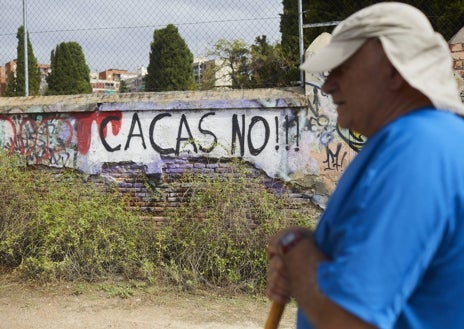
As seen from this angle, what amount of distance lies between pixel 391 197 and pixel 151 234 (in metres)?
4.83

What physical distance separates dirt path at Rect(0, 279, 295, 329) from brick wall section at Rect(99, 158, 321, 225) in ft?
3.80

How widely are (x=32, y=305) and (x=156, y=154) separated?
2167 mm

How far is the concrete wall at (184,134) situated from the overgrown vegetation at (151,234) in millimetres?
375

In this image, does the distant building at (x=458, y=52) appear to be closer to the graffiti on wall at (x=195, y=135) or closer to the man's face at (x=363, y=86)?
the graffiti on wall at (x=195, y=135)

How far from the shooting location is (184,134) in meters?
6.14

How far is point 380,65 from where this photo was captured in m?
1.16

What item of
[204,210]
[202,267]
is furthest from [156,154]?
[202,267]

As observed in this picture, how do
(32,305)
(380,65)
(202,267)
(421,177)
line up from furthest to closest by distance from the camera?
(202,267) → (32,305) → (380,65) → (421,177)

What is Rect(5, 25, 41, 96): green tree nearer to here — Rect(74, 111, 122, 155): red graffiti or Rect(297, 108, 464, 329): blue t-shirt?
Rect(74, 111, 122, 155): red graffiti

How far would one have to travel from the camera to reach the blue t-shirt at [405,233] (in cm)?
99

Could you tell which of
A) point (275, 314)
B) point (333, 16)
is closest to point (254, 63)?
point (333, 16)

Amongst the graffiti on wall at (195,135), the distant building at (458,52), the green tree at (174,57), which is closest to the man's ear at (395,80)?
the graffiti on wall at (195,135)

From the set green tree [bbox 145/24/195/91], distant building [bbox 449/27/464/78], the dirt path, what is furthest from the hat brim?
green tree [bbox 145/24/195/91]

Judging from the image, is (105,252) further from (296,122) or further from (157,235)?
(296,122)
